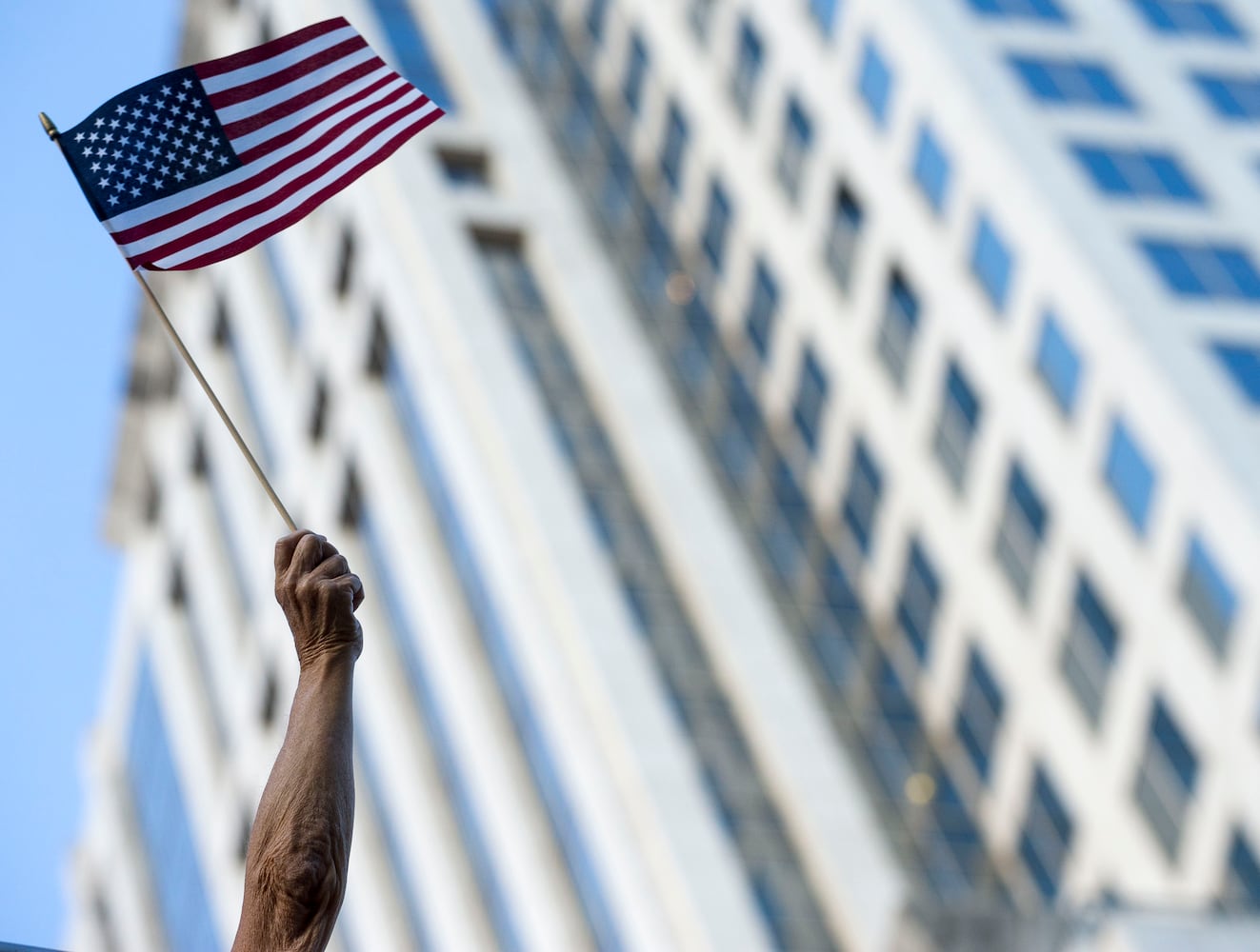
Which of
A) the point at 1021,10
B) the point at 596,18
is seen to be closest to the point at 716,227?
the point at 596,18

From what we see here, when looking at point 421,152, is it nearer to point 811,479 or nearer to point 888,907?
point 811,479

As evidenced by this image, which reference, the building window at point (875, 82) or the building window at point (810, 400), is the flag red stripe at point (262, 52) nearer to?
the building window at point (875, 82)

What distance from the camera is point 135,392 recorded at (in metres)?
78.1

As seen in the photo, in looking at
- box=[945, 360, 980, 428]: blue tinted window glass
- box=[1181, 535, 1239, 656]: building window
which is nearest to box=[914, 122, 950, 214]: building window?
box=[945, 360, 980, 428]: blue tinted window glass

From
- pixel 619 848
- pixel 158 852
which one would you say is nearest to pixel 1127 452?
pixel 619 848

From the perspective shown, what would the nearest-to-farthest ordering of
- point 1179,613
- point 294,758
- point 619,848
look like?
point 294,758
point 619,848
point 1179,613

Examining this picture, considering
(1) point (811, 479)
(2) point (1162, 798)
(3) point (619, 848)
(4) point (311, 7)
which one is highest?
(4) point (311, 7)

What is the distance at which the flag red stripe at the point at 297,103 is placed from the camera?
9.74 metres

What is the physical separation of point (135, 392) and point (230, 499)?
14.6m

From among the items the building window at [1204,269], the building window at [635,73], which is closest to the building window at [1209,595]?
the building window at [1204,269]

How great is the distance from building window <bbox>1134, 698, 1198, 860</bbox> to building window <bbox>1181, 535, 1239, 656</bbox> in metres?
2.37

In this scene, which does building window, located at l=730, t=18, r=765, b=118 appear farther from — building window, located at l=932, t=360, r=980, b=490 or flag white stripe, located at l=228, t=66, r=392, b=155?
flag white stripe, located at l=228, t=66, r=392, b=155

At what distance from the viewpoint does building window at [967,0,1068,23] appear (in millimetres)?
47812

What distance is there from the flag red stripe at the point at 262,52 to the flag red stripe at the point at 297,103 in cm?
26
